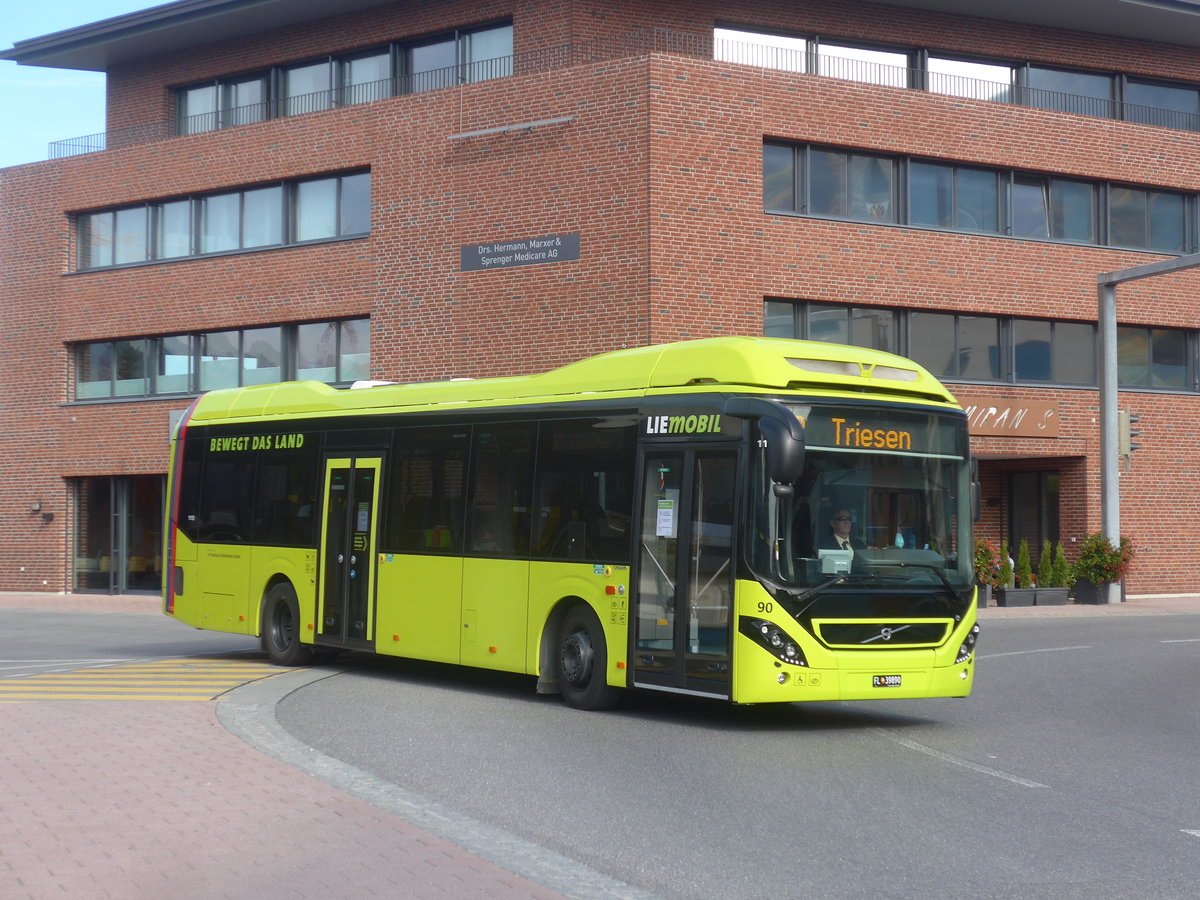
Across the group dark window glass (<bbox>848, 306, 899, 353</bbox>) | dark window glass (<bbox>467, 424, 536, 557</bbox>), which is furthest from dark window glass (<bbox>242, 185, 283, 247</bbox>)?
dark window glass (<bbox>467, 424, 536, 557</bbox>)

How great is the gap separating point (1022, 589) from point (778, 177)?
9640 mm

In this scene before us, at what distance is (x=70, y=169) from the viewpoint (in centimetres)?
3641

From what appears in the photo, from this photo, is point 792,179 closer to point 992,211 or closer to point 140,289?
point 992,211

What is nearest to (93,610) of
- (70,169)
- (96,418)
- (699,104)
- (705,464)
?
(96,418)

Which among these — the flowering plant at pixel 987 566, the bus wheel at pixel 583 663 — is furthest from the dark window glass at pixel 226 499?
the flowering plant at pixel 987 566

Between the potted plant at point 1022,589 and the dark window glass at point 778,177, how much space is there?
8.71 m

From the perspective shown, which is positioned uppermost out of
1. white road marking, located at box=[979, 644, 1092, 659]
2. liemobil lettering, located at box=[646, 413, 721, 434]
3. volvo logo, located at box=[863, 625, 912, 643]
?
liemobil lettering, located at box=[646, 413, 721, 434]

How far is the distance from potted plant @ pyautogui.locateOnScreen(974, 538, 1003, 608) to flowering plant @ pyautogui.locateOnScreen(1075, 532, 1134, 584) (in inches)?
73.6

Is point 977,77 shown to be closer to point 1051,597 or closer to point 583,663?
point 1051,597

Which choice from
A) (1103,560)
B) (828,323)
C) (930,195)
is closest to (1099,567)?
(1103,560)

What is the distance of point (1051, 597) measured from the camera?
3050 centimetres

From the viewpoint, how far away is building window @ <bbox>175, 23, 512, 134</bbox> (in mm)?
31406

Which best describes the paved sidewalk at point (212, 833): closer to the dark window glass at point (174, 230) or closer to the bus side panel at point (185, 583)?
the bus side panel at point (185, 583)

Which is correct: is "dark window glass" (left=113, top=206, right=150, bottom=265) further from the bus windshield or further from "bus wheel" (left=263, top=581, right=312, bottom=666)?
the bus windshield
